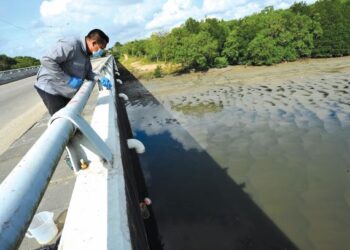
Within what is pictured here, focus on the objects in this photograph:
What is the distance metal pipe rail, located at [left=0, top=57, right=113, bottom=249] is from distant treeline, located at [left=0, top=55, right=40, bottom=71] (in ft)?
172

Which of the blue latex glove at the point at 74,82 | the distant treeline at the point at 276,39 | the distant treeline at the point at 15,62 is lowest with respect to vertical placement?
the distant treeline at the point at 15,62

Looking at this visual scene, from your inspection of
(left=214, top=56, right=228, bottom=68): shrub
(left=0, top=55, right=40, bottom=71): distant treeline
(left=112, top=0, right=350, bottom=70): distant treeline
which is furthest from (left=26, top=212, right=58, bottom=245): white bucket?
(left=0, top=55, right=40, bottom=71): distant treeline

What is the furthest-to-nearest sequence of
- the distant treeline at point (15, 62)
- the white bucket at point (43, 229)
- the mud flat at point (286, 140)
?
the distant treeline at point (15, 62) < the mud flat at point (286, 140) < the white bucket at point (43, 229)

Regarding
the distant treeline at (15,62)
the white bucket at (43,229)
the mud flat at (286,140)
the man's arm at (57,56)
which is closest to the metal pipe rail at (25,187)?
the white bucket at (43,229)

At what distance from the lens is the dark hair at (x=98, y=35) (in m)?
3.56

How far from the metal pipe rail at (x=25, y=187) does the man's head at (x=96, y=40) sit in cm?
229

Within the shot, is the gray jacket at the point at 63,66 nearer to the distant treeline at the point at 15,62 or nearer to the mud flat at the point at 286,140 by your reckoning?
the mud flat at the point at 286,140

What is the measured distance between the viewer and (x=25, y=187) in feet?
3.44

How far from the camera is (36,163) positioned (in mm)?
1224

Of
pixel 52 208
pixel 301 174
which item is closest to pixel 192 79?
pixel 301 174

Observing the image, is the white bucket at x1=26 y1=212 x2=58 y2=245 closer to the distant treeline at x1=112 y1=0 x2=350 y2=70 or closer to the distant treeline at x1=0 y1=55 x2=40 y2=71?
the distant treeline at x1=112 y1=0 x2=350 y2=70

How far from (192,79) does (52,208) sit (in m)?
20.2

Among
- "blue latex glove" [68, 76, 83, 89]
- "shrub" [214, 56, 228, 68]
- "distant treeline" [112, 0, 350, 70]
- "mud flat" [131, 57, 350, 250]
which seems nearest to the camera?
"blue latex glove" [68, 76, 83, 89]

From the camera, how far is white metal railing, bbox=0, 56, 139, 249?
0.95 metres
